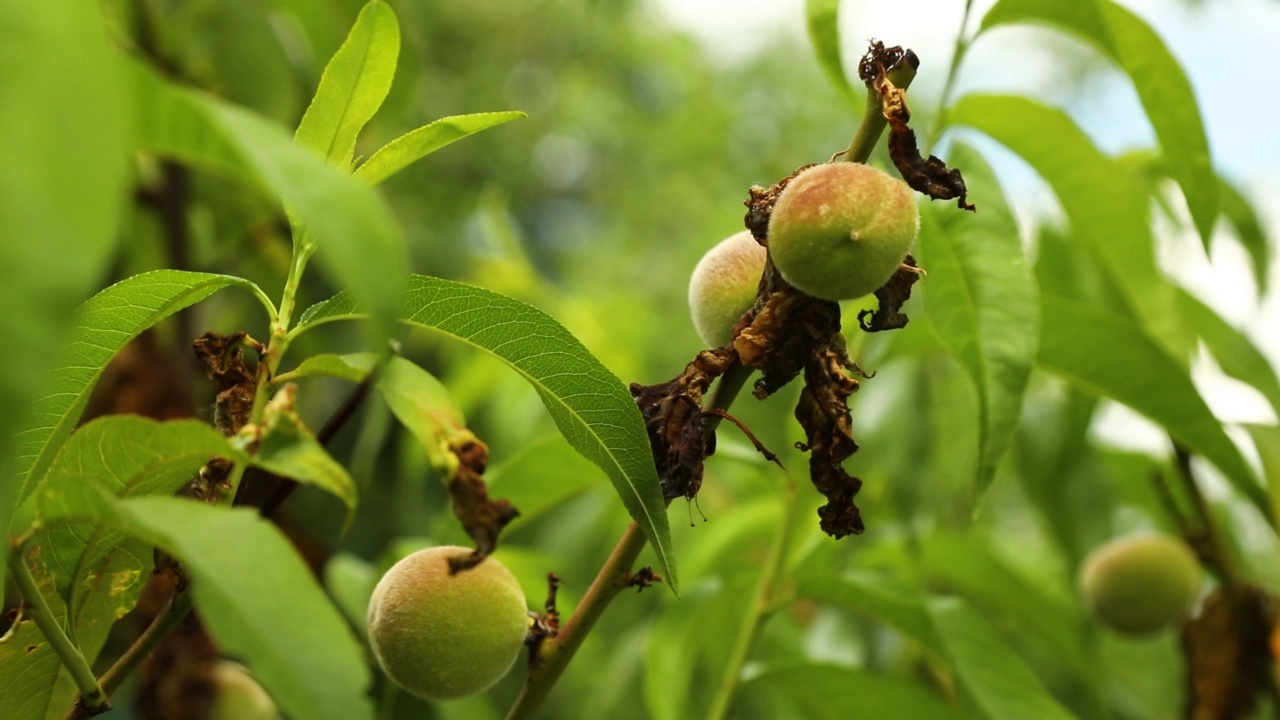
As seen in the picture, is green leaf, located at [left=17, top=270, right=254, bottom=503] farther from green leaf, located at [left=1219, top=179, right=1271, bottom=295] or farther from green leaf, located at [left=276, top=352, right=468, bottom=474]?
green leaf, located at [left=1219, top=179, right=1271, bottom=295]

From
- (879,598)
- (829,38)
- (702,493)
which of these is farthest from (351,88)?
(702,493)

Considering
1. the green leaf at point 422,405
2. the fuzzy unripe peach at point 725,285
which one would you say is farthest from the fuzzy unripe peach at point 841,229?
the green leaf at point 422,405

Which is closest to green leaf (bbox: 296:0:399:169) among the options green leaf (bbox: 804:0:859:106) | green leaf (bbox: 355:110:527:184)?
green leaf (bbox: 355:110:527:184)

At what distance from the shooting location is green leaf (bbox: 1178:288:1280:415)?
1.22 m

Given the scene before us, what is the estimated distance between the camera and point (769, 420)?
8.93ft

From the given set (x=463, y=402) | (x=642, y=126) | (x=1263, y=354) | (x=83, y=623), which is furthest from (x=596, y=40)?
(x=83, y=623)

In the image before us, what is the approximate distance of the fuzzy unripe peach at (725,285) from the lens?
2.41 feet

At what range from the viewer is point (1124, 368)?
1017mm

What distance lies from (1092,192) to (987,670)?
1.44ft

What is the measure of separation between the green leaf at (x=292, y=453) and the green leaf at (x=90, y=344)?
0.42 feet

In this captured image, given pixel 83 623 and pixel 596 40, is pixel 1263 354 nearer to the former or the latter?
pixel 83 623

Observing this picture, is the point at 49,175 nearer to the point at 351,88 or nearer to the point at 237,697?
the point at 351,88

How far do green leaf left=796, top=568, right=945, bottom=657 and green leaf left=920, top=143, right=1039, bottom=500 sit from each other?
26cm

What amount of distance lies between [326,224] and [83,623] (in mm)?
428
